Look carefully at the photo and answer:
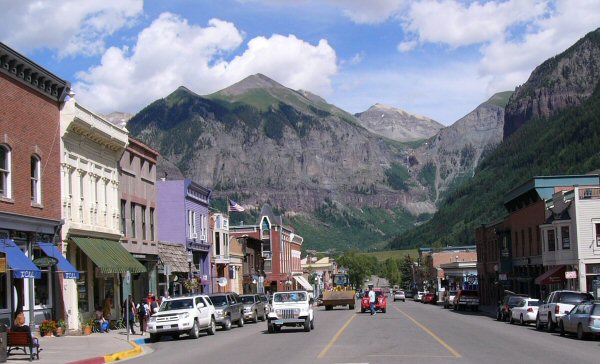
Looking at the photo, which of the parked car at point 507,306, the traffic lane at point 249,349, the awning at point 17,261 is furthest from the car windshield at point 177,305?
the parked car at point 507,306

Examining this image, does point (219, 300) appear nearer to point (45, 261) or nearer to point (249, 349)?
point (45, 261)

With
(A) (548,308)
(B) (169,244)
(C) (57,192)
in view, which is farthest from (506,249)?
(C) (57,192)

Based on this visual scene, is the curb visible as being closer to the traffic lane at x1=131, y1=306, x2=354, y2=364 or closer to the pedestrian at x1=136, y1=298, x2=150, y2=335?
the traffic lane at x1=131, y1=306, x2=354, y2=364

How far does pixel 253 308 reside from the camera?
164 feet

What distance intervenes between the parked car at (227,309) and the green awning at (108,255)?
430 centimetres

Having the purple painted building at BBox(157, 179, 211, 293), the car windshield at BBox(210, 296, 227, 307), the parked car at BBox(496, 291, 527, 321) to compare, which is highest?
the purple painted building at BBox(157, 179, 211, 293)

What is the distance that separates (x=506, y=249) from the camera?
7638cm

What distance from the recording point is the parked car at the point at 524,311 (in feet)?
140

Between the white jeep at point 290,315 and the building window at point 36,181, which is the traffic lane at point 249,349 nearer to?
the white jeep at point 290,315

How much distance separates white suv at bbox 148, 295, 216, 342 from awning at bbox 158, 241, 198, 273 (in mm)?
17822

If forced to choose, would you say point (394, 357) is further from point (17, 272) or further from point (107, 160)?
point (107, 160)

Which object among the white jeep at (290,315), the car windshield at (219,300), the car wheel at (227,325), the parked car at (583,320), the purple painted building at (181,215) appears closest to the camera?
the parked car at (583,320)

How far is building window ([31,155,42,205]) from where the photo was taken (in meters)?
34.0

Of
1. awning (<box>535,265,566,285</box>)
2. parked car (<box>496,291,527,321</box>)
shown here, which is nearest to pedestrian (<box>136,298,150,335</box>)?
parked car (<box>496,291,527,321</box>)
